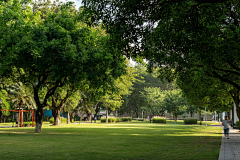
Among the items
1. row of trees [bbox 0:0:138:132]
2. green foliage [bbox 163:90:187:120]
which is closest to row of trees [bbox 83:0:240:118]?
row of trees [bbox 0:0:138:132]

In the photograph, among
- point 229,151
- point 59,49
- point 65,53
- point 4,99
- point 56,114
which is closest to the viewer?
point 229,151

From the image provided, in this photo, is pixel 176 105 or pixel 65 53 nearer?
pixel 65 53

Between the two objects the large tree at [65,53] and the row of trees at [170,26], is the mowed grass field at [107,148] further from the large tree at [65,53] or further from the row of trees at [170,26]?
the large tree at [65,53]

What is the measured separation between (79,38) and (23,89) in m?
19.3

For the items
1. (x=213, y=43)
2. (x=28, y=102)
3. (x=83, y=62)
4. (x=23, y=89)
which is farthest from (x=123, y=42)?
(x=28, y=102)

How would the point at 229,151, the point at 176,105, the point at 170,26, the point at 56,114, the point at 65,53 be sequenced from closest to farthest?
the point at 170,26 < the point at 229,151 < the point at 65,53 < the point at 56,114 < the point at 176,105

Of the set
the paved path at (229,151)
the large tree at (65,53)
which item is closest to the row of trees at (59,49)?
the large tree at (65,53)

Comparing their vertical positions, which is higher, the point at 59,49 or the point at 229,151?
the point at 59,49

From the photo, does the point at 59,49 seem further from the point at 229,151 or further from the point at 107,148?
the point at 229,151

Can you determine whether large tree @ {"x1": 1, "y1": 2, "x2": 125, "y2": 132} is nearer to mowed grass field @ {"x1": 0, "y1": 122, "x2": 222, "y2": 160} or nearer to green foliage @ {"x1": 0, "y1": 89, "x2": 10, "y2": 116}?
mowed grass field @ {"x1": 0, "y1": 122, "x2": 222, "y2": 160}

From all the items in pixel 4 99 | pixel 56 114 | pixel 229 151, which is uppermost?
pixel 4 99

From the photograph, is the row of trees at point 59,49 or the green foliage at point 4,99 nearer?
the row of trees at point 59,49

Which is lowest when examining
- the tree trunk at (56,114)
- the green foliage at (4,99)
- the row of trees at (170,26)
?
the tree trunk at (56,114)

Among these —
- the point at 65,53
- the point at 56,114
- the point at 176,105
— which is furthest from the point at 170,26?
the point at 176,105
